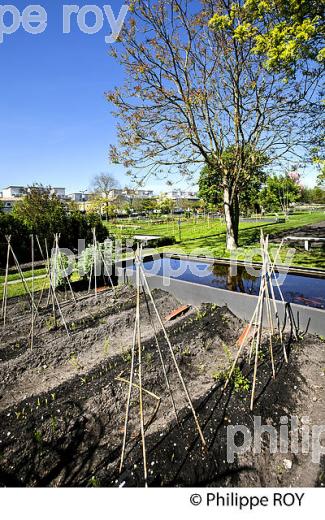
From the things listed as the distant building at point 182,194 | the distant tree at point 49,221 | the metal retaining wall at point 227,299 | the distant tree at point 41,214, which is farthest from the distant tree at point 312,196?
the metal retaining wall at point 227,299

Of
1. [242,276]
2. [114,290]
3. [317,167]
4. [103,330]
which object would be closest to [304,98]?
[317,167]

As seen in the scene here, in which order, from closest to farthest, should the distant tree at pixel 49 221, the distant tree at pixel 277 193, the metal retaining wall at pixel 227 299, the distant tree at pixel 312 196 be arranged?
the metal retaining wall at pixel 227 299 → the distant tree at pixel 49 221 → the distant tree at pixel 277 193 → the distant tree at pixel 312 196

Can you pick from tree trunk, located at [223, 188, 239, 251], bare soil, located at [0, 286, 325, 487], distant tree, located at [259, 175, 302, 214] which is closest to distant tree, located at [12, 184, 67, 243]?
tree trunk, located at [223, 188, 239, 251]

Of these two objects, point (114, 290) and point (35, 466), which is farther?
point (114, 290)

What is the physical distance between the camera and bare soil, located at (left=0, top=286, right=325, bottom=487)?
269cm

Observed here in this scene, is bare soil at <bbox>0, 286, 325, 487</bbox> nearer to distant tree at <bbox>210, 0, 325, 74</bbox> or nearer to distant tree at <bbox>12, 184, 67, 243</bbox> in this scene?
distant tree at <bbox>210, 0, 325, 74</bbox>

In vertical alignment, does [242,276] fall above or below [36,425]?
above

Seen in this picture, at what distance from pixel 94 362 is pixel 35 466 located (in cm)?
187

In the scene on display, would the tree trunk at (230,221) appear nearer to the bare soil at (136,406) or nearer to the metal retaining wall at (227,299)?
the metal retaining wall at (227,299)

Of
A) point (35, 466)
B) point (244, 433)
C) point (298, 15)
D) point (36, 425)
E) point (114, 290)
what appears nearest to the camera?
point (35, 466)

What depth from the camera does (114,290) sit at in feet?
25.4

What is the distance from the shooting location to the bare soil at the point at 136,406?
8.84 ft

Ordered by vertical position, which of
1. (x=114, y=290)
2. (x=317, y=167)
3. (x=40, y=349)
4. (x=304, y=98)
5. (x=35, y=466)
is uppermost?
(x=304, y=98)

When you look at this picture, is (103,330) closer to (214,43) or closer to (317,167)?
(317,167)
